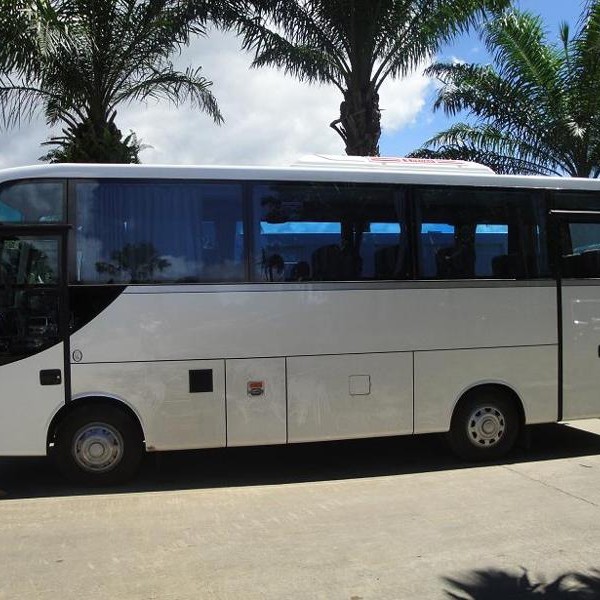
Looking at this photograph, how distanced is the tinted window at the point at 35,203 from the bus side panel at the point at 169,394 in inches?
55.1

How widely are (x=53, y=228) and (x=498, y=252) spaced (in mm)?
4466

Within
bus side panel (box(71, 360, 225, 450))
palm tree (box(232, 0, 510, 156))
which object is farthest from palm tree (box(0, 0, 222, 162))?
bus side panel (box(71, 360, 225, 450))

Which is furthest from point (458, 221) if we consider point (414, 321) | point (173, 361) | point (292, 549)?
point (292, 549)

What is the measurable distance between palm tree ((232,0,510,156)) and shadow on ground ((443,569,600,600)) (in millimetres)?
10433

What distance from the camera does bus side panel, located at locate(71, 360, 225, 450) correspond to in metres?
5.88

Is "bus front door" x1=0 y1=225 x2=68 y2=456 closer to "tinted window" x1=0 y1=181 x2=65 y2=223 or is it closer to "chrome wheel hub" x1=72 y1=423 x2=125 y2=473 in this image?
"tinted window" x1=0 y1=181 x2=65 y2=223

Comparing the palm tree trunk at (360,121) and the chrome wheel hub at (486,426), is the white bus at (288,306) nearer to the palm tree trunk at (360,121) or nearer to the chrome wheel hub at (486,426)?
the chrome wheel hub at (486,426)

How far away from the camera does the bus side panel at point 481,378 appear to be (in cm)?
664

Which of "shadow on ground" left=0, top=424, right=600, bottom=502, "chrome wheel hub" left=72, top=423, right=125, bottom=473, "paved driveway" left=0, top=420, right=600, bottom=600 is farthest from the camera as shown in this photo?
"shadow on ground" left=0, top=424, right=600, bottom=502

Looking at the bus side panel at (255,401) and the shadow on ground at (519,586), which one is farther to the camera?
the bus side panel at (255,401)

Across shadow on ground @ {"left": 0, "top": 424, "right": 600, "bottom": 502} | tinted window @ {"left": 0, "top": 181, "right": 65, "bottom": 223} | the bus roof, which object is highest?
the bus roof

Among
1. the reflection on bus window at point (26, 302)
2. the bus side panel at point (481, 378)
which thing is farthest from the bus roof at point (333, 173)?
the bus side panel at point (481, 378)

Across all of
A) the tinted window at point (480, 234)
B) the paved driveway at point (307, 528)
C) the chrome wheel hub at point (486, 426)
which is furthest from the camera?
the chrome wheel hub at point (486, 426)

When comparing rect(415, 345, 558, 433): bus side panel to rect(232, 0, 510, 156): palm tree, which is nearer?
rect(415, 345, 558, 433): bus side panel
